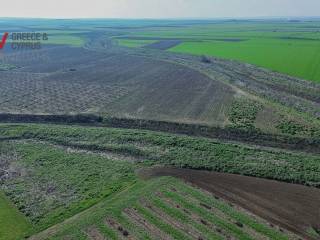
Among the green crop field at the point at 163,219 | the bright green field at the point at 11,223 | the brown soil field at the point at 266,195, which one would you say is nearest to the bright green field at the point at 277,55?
the brown soil field at the point at 266,195

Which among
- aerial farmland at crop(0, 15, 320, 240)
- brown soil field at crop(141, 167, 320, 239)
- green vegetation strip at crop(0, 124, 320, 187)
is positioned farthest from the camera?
green vegetation strip at crop(0, 124, 320, 187)

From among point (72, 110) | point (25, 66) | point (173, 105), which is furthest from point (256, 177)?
point (25, 66)

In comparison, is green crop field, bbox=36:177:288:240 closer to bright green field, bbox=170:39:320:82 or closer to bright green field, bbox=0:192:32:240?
bright green field, bbox=0:192:32:240

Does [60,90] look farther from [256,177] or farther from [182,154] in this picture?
[256,177]

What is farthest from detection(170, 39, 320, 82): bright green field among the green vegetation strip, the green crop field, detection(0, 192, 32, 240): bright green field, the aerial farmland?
detection(0, 192, 32, 240): bright green field

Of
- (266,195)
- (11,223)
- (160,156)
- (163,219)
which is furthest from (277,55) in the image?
(11,223)

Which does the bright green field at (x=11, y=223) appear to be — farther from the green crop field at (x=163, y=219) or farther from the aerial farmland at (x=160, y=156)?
the green crop field at (x=163, y=219)

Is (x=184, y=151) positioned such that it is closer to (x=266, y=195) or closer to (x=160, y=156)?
(x=160, y=156)
